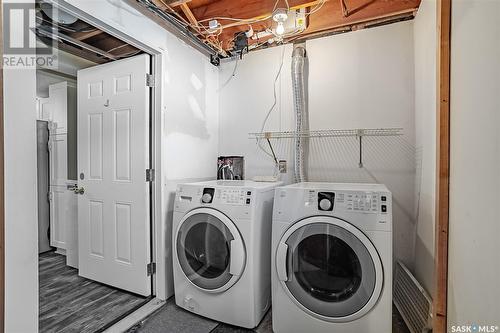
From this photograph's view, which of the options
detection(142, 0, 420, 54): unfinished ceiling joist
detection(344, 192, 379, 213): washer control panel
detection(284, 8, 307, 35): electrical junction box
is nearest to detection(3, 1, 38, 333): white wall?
detection(142, 0, 420, 54): unfinished ceiling joist

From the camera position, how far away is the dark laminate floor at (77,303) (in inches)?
67.0

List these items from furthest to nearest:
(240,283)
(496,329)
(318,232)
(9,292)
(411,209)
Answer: (411,209) < (240,283) < (318,232) < (9,292) < (496,329)

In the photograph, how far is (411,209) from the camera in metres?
1.96

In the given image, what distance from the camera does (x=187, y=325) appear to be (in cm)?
170

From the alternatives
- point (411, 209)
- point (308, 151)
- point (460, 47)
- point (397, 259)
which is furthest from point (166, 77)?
point (397, 259)

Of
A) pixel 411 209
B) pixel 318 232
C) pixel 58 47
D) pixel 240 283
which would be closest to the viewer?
pixel 318 232

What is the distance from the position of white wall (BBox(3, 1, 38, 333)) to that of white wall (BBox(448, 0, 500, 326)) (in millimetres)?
1823

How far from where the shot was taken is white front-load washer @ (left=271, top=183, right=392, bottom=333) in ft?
4.39

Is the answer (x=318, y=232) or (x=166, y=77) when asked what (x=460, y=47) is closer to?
(x=318, y=232)

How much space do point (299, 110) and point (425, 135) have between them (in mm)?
978

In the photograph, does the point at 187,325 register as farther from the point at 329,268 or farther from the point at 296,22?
the point at 296,22

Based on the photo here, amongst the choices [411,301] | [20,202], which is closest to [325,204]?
[411,301]

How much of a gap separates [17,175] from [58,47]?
6.10ft

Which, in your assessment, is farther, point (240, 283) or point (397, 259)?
point (397, 259)
